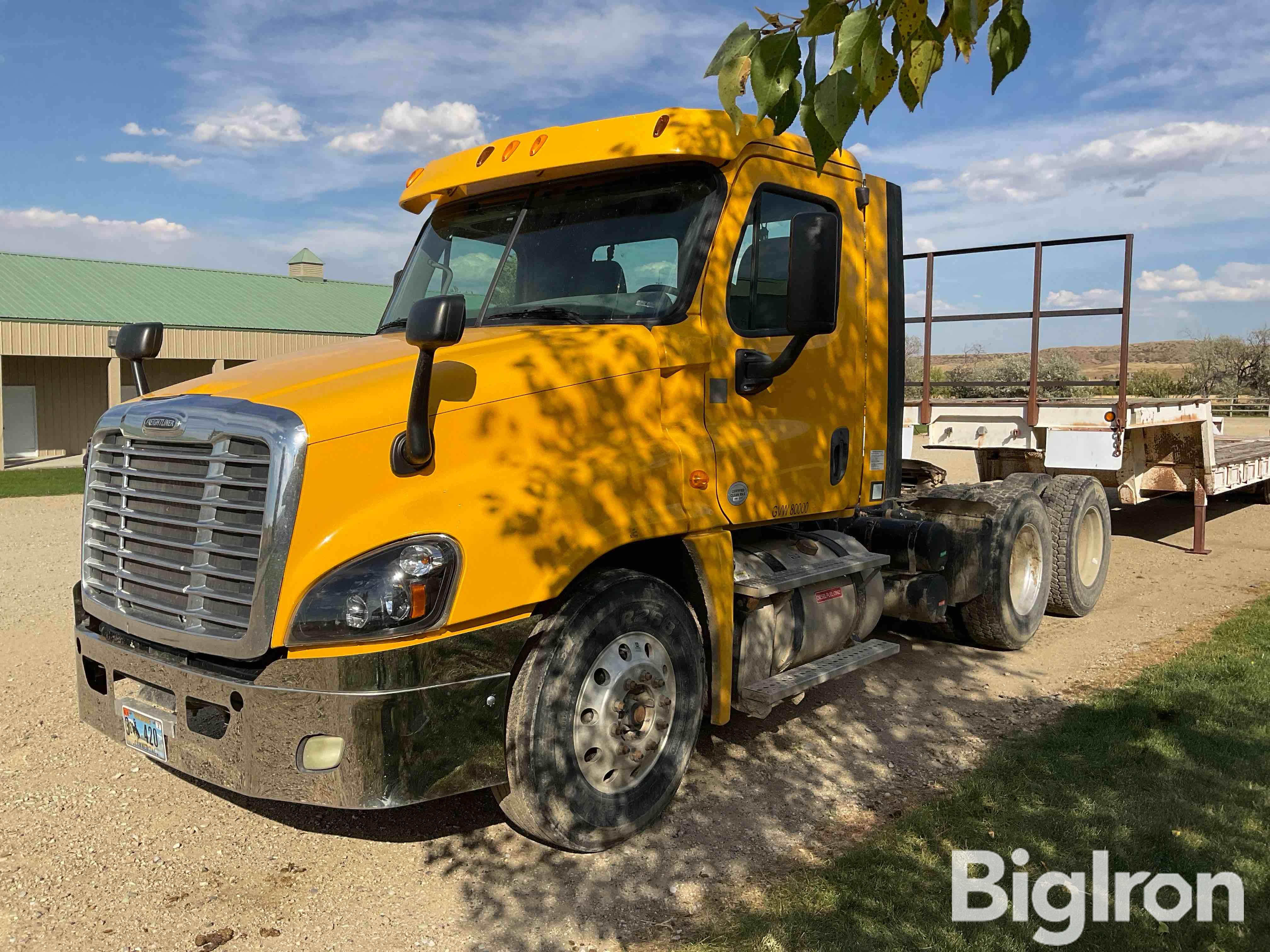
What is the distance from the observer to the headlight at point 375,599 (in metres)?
3.33

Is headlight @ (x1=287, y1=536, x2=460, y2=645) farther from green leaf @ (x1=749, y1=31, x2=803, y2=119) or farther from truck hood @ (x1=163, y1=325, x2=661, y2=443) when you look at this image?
green leaf @ (x1=749, y1=31, x2=803, y2=119)

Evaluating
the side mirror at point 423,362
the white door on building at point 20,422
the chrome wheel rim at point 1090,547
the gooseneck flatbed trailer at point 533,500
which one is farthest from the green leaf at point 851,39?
the white door on building at point 20,422

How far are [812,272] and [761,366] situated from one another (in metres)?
0.53

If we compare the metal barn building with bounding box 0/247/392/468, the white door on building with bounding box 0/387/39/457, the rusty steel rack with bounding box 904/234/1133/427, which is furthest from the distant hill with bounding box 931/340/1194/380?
the white door on building with bounding box 0/387/39/457

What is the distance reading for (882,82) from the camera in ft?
8.38

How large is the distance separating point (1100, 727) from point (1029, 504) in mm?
2420

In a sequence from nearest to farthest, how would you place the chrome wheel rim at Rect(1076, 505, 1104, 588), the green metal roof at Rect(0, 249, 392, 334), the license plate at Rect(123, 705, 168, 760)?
the license plate at Rect(123, 705, 168, 760), the chrome wheel rim at Rect(1076, 505, 1104, 588), the green metal roof at Rect(0, 249, 392, 334)

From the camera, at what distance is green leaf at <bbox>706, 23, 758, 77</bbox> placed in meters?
2.29

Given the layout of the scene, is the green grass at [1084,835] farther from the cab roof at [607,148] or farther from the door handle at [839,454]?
the cab roof at [607,148]

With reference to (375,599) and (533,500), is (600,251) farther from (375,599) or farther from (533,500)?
(375,599)

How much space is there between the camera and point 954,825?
14.0 feet

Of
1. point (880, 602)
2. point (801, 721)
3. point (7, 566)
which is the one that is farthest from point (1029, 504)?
point (7, 566)

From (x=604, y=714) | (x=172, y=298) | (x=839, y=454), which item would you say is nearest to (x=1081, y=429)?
(x=839, y=454)

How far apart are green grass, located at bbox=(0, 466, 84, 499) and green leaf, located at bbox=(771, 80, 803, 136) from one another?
56.2 ft
